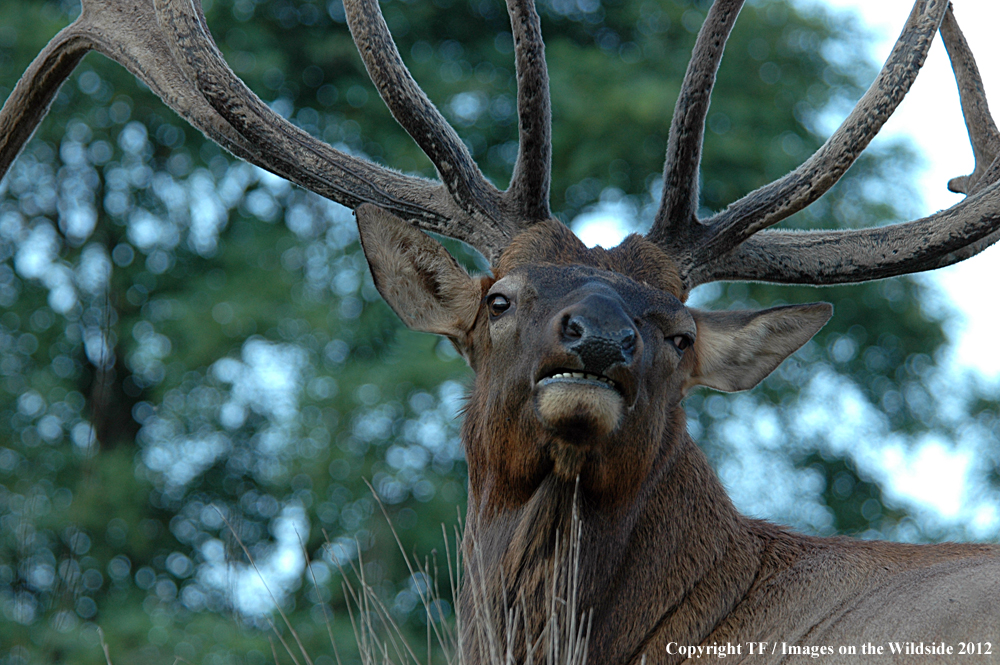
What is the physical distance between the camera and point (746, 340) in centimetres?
399

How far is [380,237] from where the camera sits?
378 cm

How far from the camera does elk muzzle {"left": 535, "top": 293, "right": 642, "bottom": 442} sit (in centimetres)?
303

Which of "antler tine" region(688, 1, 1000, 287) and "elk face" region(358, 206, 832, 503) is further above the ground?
"antler tine" region(688, 1, 1000, 287)

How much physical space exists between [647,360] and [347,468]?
7520 mm

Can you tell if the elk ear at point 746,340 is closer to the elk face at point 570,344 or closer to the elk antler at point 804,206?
the elk face at point 570,344

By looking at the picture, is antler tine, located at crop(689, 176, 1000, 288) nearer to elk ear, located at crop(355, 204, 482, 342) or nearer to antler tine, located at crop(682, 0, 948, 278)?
antler tine, located at crop(682, 0, 948, 278)

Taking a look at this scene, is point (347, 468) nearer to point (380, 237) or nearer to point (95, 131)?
point (95, 131)

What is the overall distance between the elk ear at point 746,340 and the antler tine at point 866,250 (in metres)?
0.23

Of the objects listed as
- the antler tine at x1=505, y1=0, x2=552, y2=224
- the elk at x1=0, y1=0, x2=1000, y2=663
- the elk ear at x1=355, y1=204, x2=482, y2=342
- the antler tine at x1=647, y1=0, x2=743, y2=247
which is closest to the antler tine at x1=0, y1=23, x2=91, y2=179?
the elk at x1=0, y1=0, x2=1000, y2=663

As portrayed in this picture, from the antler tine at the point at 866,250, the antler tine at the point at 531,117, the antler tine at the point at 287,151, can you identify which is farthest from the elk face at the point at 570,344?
the antler tine at the point at 287,151

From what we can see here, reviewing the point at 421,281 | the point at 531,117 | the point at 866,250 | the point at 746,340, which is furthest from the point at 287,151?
the point at 866,250

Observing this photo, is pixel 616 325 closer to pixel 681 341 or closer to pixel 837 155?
pixel 681 341

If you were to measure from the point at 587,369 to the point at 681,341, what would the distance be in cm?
65

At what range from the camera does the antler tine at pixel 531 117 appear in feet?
12.8
